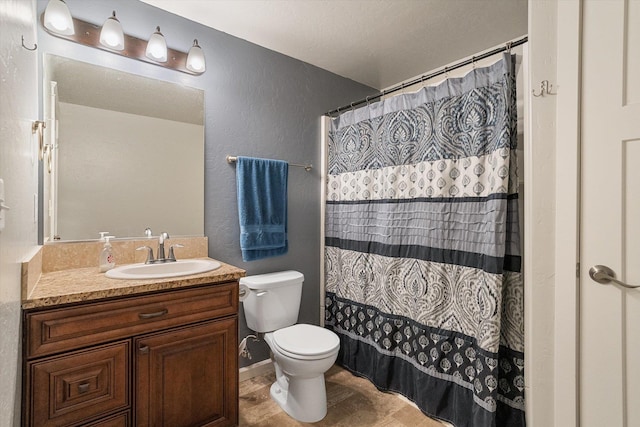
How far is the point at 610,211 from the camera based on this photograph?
1.14m

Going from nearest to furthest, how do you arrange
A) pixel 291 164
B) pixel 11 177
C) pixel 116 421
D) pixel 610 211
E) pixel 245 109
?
pixel 11 177, pixel 610 211, pixel 116 421, pixel 245 109, pixel 291 164

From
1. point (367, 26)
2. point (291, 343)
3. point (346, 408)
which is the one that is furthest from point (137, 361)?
point (367, 26)

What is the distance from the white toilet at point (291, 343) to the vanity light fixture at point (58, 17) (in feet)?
5.36

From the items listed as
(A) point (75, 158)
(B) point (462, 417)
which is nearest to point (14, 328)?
(A) point (75, 158)

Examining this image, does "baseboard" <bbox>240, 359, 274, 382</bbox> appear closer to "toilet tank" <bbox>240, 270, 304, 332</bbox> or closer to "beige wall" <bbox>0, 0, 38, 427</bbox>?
"toilet tank" <bbox>240, 270, 304, 332</bbox>

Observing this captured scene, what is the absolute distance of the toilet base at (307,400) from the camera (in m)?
1.73

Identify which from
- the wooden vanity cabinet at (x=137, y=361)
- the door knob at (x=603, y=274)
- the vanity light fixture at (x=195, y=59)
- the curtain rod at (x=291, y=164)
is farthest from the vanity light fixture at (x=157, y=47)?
the door knob at (x=603, y=274)

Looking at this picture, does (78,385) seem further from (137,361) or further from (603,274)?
(603,274)

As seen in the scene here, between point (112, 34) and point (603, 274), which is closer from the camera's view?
point (603, 274)

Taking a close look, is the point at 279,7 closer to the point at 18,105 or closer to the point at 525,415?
the point at 18,105

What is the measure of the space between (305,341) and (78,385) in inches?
41.3

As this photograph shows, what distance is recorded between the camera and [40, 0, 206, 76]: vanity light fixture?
1.46 m

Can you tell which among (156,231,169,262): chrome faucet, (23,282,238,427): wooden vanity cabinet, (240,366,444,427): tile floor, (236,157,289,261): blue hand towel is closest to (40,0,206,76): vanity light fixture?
(236,157,289,261): blue hand towel

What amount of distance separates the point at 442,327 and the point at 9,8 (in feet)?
6.85
